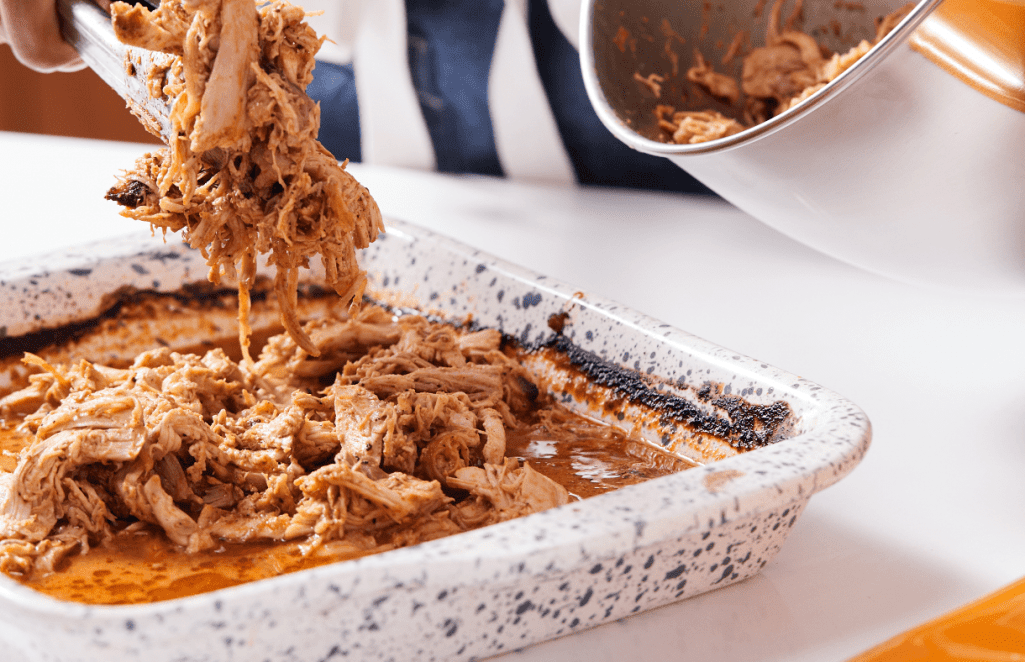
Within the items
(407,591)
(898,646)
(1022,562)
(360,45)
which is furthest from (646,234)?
(407,591)

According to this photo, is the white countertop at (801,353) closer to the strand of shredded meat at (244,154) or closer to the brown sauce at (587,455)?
the brown sauce at (587,455)

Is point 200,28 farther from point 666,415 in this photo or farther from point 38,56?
point 666,415

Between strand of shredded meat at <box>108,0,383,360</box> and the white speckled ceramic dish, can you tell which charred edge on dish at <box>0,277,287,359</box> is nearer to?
strand of shredded meat at <box>108,0,383,360</box>

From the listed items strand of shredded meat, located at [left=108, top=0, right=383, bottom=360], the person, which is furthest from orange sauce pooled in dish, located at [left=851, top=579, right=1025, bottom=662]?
the person

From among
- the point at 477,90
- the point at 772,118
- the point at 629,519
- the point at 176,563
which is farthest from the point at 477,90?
the point at 629,519

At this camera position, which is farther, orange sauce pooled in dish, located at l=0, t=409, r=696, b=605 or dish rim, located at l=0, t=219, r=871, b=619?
orange sauce pooled in dish, located at l=0, t=409, r=696, b=605

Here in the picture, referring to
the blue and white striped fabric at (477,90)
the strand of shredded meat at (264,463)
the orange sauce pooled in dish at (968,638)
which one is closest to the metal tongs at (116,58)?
the strand of shredded meat at (264,463)

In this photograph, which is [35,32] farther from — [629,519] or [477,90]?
[477,90]
